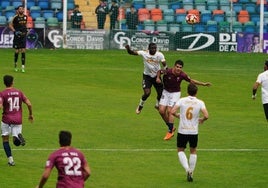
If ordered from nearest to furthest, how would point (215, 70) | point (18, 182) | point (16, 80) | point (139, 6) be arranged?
point (18, 182) → point (16, 80) → point (215, 70) → point (139, 6)

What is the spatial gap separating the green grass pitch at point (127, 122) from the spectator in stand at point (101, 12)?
91.0 inches

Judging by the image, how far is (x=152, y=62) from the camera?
98.0 ft

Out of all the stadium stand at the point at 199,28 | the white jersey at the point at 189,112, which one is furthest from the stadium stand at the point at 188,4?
the white jersey at the point at 189,112

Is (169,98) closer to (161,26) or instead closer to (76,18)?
(76,18)

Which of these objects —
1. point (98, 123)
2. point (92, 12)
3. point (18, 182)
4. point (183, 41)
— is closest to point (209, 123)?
point (98, 123)

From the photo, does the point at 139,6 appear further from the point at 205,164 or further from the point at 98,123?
the point at 205,164

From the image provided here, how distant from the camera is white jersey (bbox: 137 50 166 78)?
A: 29.7m

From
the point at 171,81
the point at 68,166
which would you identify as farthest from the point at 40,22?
the point at 68,166

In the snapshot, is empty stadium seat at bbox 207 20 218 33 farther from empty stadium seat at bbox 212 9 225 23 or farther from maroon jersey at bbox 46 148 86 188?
maroon jersey at bbox 46 148 86 188

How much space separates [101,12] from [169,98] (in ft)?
81.0

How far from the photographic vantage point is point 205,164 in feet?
82.0

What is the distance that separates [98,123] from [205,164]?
23.9 feet

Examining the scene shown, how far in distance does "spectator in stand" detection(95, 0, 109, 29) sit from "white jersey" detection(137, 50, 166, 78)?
2181cm

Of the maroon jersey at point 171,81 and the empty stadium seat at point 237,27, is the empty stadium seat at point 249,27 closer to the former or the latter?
the empty stadium seat at point 237,27
